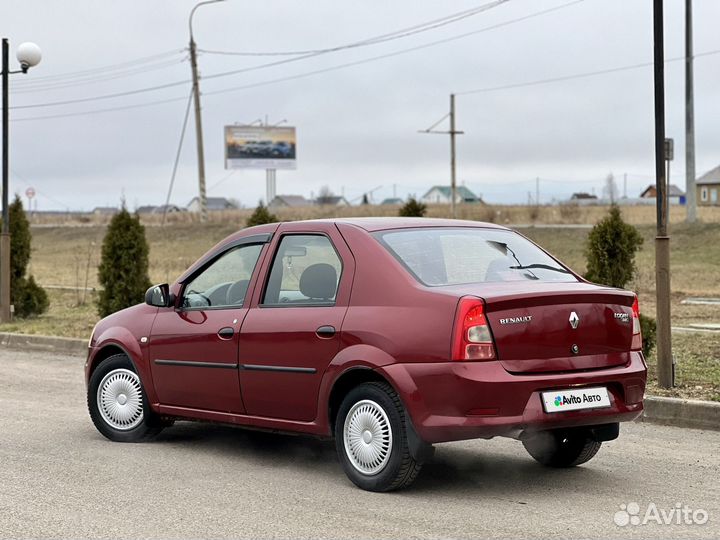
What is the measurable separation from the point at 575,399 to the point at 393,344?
112 cm

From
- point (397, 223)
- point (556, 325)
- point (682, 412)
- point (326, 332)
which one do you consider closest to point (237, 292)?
point (326, 332)

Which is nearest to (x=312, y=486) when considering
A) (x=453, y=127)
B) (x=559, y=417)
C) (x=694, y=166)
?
(x=559, y=417)

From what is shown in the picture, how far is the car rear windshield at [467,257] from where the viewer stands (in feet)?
23.3

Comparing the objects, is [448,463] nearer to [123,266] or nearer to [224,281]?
[224,281]

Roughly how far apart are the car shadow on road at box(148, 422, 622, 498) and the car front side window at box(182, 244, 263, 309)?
3.63ft

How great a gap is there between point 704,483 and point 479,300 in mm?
2031

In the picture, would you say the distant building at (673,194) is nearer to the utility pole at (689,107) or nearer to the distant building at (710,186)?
the distant building at (710,186)

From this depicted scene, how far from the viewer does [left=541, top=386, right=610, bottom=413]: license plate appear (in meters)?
6.57

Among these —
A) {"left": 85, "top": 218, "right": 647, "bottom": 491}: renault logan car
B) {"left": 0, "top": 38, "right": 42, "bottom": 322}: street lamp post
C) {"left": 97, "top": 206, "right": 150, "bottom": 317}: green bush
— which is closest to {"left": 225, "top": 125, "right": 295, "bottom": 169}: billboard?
{"left": 0, "top": 38, "right": 42, "bottom": 322}: street lamp post

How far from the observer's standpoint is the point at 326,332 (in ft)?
23.4

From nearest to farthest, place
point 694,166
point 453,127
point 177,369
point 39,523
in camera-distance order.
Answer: point 39,523 → point 177,369 → point 694,166 → point 453,127

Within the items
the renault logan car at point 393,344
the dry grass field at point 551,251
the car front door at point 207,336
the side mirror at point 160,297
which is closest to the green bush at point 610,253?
the dry grass field at point 551,251

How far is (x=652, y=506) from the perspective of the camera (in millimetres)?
6523

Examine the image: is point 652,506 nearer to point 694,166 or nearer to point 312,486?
point 312,486
